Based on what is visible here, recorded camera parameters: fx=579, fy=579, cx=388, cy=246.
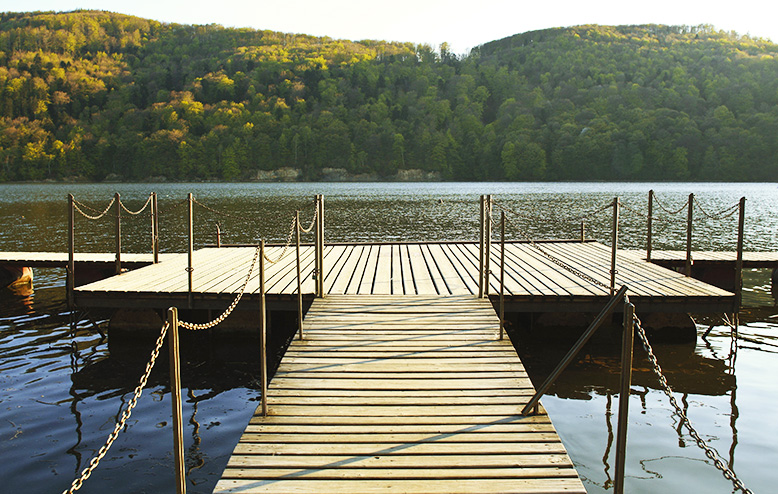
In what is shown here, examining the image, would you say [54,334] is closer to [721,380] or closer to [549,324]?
[549,324]

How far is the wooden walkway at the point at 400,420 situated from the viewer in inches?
140

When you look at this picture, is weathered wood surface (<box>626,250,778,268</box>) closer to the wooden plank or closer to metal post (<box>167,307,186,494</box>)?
the wooden plank

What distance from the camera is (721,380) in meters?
7.15

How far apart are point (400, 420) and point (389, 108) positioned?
419ft

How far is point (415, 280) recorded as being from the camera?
8695 mm

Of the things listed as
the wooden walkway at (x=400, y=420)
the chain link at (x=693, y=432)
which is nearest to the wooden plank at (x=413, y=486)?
the wooden walkway at (x=400, y=420)

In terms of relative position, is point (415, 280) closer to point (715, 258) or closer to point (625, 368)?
point (625, 368)

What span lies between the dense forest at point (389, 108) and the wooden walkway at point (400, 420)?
3616 inches

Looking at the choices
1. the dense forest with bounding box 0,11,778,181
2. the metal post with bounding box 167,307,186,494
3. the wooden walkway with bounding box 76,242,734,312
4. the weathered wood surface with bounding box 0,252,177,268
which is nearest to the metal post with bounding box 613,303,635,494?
the metal post with bounding box 167,307,186,494

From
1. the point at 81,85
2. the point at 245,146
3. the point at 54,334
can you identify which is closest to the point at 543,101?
the point at 245,146

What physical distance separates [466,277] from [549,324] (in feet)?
4.62

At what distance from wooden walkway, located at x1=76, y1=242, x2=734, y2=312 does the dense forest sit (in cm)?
8719

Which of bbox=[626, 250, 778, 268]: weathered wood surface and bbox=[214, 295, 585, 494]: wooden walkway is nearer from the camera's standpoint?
bbox=[214, 295, 585, 494]: wooden walkway

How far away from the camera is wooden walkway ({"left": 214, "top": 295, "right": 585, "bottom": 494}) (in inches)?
140
